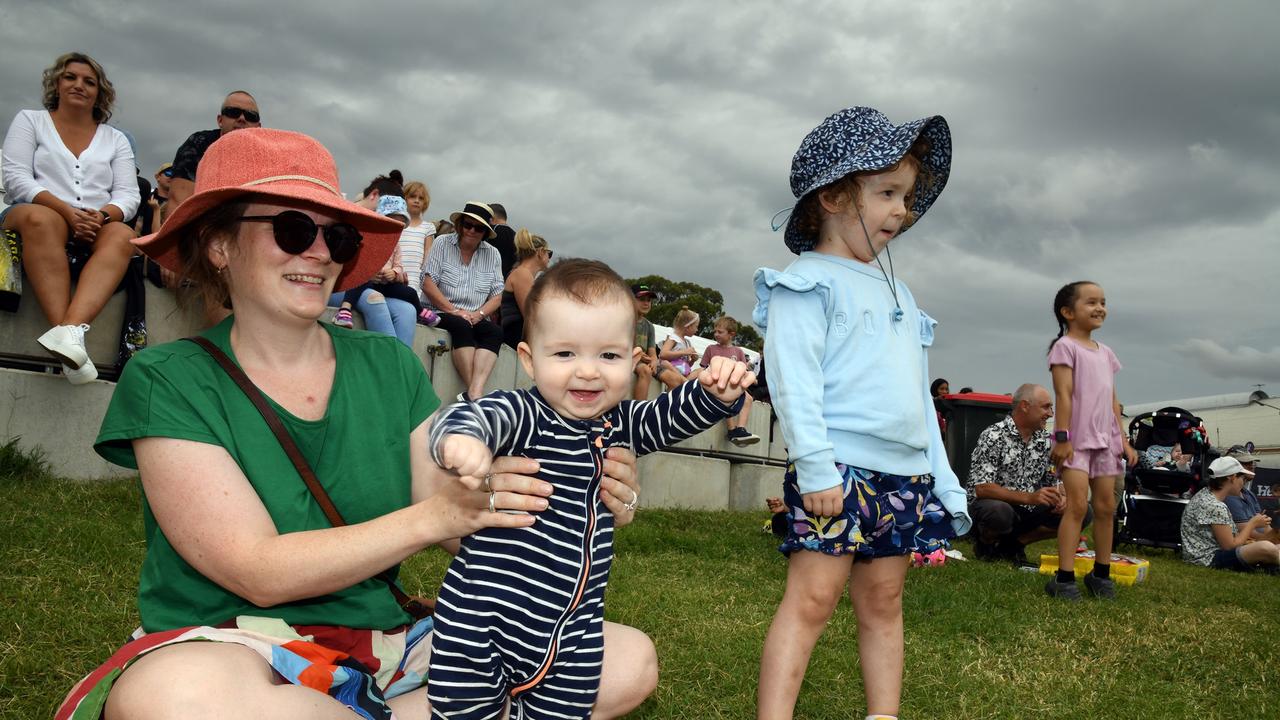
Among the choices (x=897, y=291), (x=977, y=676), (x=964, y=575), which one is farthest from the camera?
(x=964, y=575)

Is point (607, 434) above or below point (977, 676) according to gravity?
above

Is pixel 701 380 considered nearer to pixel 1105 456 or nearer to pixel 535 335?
pixel 535 335

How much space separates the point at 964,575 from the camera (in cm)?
745

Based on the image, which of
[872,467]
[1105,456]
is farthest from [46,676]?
[1105,456]

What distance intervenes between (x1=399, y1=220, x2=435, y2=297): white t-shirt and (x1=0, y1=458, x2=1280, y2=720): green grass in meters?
3.15

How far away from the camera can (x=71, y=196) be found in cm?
571

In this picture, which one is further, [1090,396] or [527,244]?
[527,244]

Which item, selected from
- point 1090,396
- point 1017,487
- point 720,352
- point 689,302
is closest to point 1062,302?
point 1090,396

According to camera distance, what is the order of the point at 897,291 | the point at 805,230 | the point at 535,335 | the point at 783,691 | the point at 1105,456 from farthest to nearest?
the point at 1105,456 → the point at 805,230 → the point at 897,291 → the point at 783,691 → the point at 535,335

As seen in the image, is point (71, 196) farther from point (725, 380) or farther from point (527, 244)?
point (725, 380)

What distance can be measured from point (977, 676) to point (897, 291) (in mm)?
2155

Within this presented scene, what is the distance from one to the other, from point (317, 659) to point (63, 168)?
200 inches

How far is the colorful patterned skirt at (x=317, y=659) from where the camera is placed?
72.8 inches

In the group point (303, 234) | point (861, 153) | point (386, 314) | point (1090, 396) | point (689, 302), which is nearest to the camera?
point (303, 234)
